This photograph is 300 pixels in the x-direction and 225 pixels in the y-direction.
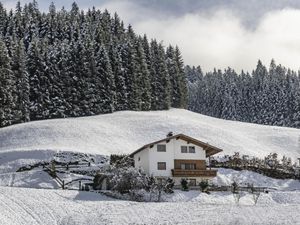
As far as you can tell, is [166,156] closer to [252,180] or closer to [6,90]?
[252,180]

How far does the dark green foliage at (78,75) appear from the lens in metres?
100

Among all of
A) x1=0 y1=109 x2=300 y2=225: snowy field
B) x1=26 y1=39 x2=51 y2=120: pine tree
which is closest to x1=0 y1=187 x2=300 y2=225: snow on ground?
x1=0 y1=109 x2=300 y2=225: snowy field

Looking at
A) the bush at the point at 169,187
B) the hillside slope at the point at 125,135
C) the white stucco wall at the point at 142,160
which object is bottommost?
the bush at the point at 169,187

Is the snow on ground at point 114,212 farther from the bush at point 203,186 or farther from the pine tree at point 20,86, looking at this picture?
the pine tree at point 20,86

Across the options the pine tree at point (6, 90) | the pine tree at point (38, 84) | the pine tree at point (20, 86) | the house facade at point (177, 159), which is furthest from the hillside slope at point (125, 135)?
the house facade at point (177, 159)

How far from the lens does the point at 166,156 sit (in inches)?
2537

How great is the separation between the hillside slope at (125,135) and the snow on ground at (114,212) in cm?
2915

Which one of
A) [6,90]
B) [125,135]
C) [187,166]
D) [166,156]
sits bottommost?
[187,166]

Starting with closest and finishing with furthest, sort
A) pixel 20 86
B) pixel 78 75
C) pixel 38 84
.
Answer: pixel 20 86
pixel 38 84
pixel 78 75

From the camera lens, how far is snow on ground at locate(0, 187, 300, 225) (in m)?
39.4

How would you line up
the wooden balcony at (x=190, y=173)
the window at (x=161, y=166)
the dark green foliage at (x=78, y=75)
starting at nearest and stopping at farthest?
the wooden balcony at (x=190, y=173) < the window at (x=161, y=166) < the dark green foliage at (x=78, y=75)

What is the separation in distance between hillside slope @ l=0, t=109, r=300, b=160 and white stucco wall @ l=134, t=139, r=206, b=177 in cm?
1338

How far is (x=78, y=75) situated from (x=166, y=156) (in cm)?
4760

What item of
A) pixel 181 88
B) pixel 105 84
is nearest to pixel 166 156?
pixel 105 84
